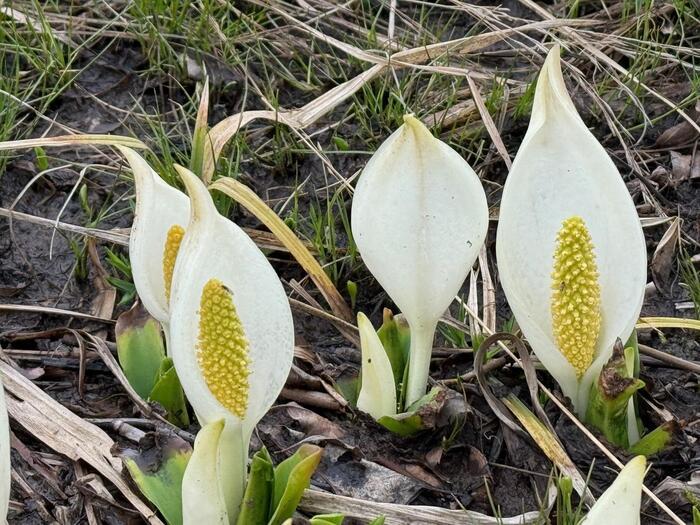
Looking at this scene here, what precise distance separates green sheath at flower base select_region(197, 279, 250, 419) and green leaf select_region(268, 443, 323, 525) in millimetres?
155

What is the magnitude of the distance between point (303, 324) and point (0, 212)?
0.89 meters

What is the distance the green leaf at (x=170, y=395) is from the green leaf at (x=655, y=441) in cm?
89

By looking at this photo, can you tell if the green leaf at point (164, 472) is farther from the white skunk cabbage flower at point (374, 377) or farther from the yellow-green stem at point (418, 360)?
the yellow-green stem at point (418, 360)

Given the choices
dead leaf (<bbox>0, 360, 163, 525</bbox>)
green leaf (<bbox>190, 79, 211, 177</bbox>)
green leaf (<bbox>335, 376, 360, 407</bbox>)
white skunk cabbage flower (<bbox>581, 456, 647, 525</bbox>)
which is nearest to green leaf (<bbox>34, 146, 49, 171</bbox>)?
green leaf (<bbox>190, 79, 211, 177</bbox>)

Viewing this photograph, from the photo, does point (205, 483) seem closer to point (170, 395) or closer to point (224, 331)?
point (224, 331)

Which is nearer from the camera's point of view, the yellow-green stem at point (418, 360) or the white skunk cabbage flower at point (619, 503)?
the white skunk cabbage flower at point (619, 503)

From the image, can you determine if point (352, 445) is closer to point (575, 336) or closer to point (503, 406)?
point (503, 406)

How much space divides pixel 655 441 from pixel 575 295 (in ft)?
1.14

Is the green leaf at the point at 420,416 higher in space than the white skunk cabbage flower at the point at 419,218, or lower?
lower

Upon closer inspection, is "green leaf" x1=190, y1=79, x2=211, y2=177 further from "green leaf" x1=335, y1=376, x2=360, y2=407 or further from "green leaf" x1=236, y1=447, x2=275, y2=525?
"green leaf" x1=236, y1=447, x2=275, y2=525

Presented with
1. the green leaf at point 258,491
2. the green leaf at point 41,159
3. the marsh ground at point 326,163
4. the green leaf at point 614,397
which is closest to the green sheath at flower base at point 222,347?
the green leaf at point 258,491

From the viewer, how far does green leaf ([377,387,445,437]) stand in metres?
2.12

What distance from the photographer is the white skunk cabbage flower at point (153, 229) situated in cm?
213

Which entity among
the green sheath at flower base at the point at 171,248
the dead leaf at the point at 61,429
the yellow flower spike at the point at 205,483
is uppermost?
the green sheath at flower base at the point at 171,248
